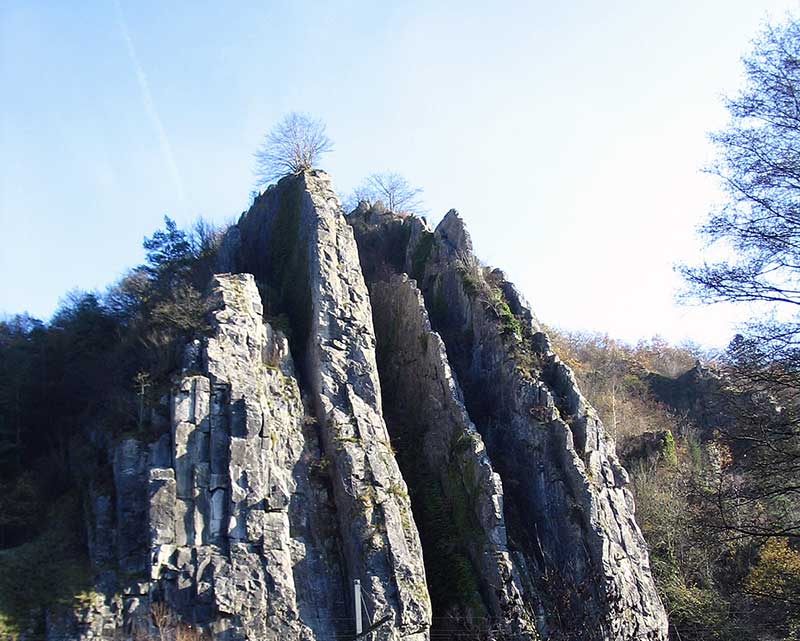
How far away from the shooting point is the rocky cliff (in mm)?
22422

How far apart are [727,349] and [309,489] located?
17.8m

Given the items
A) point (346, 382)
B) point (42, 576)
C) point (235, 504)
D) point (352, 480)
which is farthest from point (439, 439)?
point (42, 576)

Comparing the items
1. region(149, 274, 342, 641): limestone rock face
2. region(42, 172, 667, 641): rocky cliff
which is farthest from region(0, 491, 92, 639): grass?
region(149, 274, 342, 641): limestone rock face

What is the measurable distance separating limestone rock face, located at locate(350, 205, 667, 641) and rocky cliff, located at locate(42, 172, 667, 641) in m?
0.08

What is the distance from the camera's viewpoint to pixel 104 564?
76.0 ft

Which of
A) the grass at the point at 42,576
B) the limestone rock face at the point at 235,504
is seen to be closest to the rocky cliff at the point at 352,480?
the limestone rock face at the point at 235,504

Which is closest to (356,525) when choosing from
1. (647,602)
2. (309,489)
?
(309,489)

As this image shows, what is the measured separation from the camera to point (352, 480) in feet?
84.5

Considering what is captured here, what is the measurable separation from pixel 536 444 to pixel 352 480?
307 inches

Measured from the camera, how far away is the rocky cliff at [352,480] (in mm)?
22422

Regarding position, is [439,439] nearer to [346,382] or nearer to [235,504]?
[346,382]

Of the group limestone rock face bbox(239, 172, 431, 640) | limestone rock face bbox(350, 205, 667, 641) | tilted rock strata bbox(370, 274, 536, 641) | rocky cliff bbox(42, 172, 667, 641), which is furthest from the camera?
limestone rock face bbox(350, 205, 667, 641)

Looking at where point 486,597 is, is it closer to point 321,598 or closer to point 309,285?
point 321,598

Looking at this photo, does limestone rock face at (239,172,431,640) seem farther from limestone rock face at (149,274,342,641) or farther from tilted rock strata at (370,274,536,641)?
tilted rock strata at (370,274,536,641)
